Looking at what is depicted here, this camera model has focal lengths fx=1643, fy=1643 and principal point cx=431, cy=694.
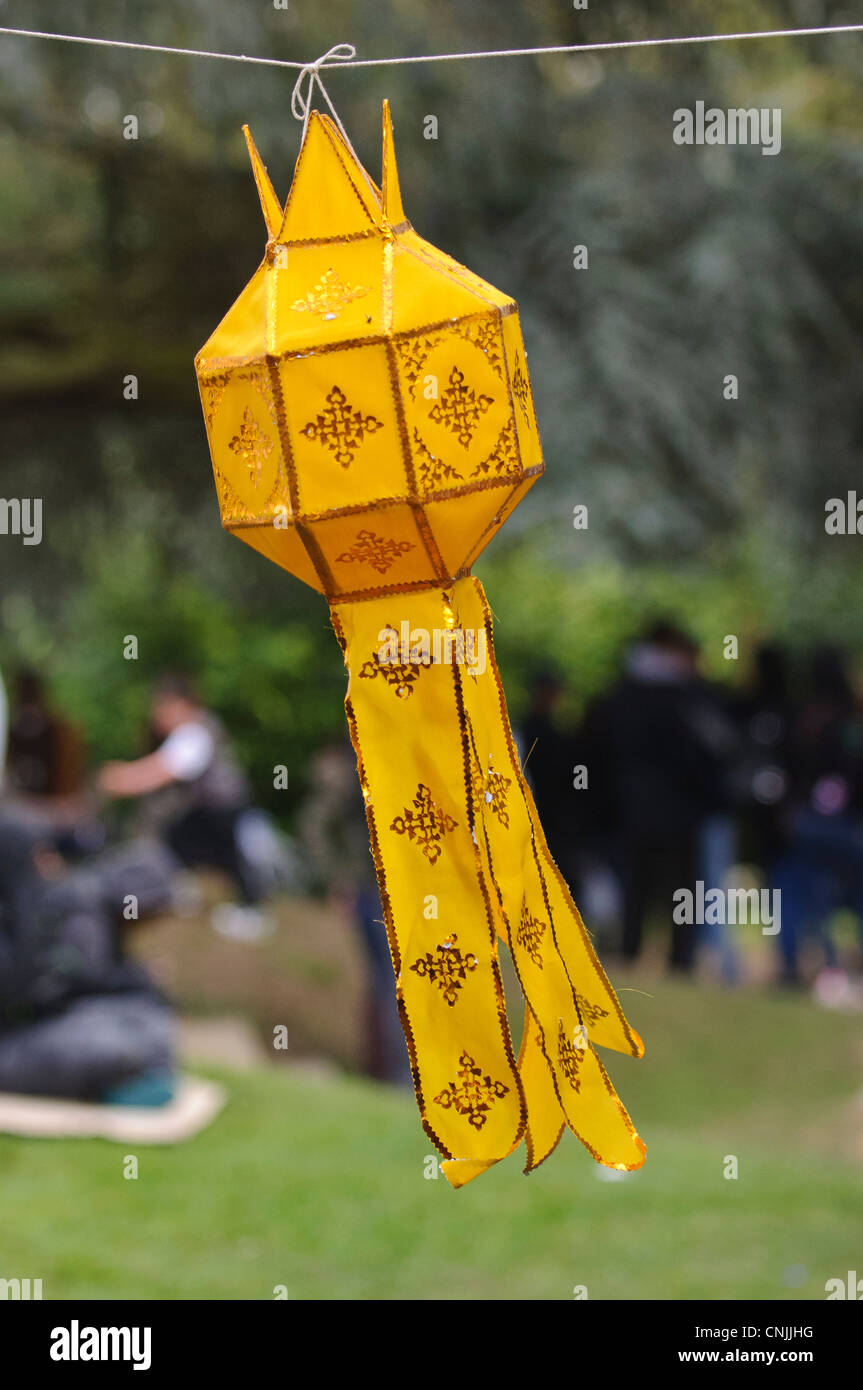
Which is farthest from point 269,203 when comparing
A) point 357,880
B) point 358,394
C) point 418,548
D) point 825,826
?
point 357,880

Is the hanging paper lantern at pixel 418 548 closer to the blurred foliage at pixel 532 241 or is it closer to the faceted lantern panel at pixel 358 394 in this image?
the faceted lantern panel at pixel 358 394

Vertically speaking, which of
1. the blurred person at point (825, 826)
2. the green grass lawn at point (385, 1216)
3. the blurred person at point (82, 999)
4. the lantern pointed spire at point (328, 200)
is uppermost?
the lantern pointed spire at point (328, 200)

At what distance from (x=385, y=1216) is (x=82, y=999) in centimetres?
119

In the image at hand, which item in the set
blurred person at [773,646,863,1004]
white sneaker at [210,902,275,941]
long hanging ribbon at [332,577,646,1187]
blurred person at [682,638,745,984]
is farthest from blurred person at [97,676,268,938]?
long hanging ribbon at [332,577,646,1187]

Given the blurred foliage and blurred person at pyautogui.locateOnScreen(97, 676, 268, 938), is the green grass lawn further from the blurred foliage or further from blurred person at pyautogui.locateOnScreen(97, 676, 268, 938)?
the blurred foliage

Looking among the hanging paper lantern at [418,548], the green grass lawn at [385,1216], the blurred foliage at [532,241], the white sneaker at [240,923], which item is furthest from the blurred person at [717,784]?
the hanging paper lantern at [418,548]

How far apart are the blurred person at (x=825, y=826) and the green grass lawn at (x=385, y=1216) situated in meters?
1.25

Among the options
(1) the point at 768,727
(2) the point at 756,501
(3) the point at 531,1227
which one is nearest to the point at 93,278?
(2) the point at 756,501

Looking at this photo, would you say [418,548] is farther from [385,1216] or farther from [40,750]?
[40,750]

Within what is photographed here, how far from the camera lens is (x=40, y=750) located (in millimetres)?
6492

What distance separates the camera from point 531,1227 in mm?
4727

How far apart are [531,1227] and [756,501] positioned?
3.40m

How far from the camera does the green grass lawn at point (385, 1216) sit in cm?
443

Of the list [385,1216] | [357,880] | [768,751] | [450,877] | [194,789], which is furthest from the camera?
[194,789]
